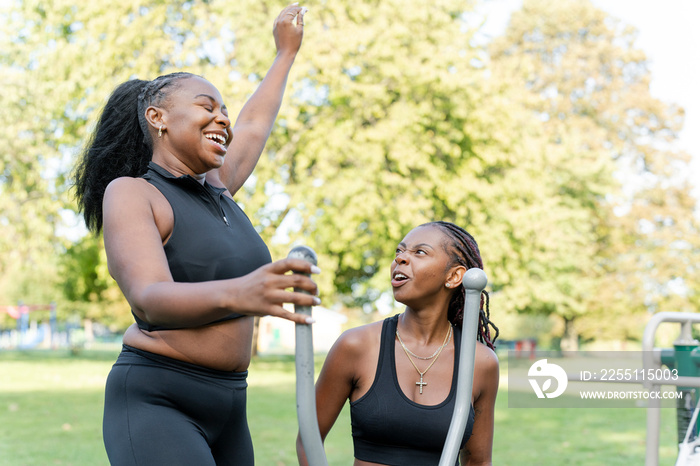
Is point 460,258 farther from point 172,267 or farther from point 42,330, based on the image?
point 42,330

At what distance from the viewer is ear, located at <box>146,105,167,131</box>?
1.98 meters

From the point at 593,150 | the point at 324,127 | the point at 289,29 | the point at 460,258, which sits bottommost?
the point at 460,258

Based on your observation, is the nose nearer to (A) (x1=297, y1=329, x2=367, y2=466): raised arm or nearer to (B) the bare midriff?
(B) the bare midriff

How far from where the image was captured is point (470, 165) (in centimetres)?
1739

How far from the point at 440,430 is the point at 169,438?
916 millimetres

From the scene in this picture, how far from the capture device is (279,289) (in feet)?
4.35

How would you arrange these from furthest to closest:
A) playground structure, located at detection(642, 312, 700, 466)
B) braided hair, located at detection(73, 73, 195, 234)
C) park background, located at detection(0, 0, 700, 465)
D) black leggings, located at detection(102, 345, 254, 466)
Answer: park background, located at detection(0, 0, 700, 465) < playground structure, located at detection(642, 312, 700, 466) < braided hair, located at detection(73, 73, 195, 234) < black leggings, located at detection(102, 345, 254, 466)

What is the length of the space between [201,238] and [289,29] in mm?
1074

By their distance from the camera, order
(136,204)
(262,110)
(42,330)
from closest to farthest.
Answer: (136,204)
(262,110)
(42,330)

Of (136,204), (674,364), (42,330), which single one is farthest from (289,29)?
(42,330)

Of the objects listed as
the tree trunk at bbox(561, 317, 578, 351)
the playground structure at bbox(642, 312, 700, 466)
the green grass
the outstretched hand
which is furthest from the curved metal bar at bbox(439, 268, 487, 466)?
the tree trunk at bbox(561, 317, 578, 351)

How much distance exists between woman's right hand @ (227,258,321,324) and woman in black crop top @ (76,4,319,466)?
94 mm

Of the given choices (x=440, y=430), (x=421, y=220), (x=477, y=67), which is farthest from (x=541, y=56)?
(x=440, y=430)

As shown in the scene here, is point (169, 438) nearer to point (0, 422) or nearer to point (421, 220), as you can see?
point (0, 422)
